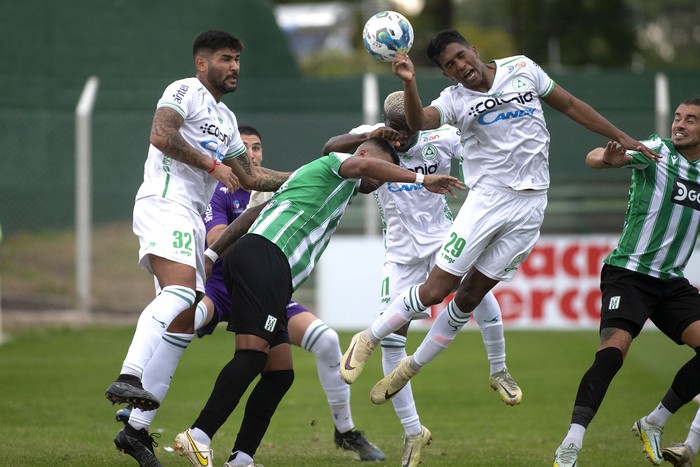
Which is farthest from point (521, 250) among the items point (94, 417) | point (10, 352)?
point (10, 352)

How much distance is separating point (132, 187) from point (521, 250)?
12.9 metres

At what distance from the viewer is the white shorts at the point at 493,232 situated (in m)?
7.52

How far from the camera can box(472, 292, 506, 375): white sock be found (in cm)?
812

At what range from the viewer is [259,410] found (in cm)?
707

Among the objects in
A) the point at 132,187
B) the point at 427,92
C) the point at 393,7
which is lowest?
the point at 132,187

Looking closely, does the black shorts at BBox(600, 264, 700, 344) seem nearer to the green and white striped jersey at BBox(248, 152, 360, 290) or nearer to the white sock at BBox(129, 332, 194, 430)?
the green and white striped jersey at BBox(248, 152, 360, 290)

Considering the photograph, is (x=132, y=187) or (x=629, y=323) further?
(x=132, y=187)

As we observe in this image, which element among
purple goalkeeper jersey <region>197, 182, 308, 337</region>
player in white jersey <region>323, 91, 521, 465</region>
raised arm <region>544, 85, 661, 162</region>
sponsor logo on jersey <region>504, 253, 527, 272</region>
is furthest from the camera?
purple goalkeeper jersey <region>197, 182, 308, 337</region>

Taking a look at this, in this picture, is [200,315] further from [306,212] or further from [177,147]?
[177,147]

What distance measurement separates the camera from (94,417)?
10.1 meters

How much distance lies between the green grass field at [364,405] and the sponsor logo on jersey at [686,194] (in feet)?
6.69

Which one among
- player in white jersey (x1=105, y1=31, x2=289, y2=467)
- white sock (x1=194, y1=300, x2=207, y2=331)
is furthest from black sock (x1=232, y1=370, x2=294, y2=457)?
white sock (x1=194, y1=300, x2=207, y2=331)

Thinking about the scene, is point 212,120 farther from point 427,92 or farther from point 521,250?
point 427,92

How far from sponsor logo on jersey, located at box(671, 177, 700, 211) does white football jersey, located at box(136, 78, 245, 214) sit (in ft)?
10.7
